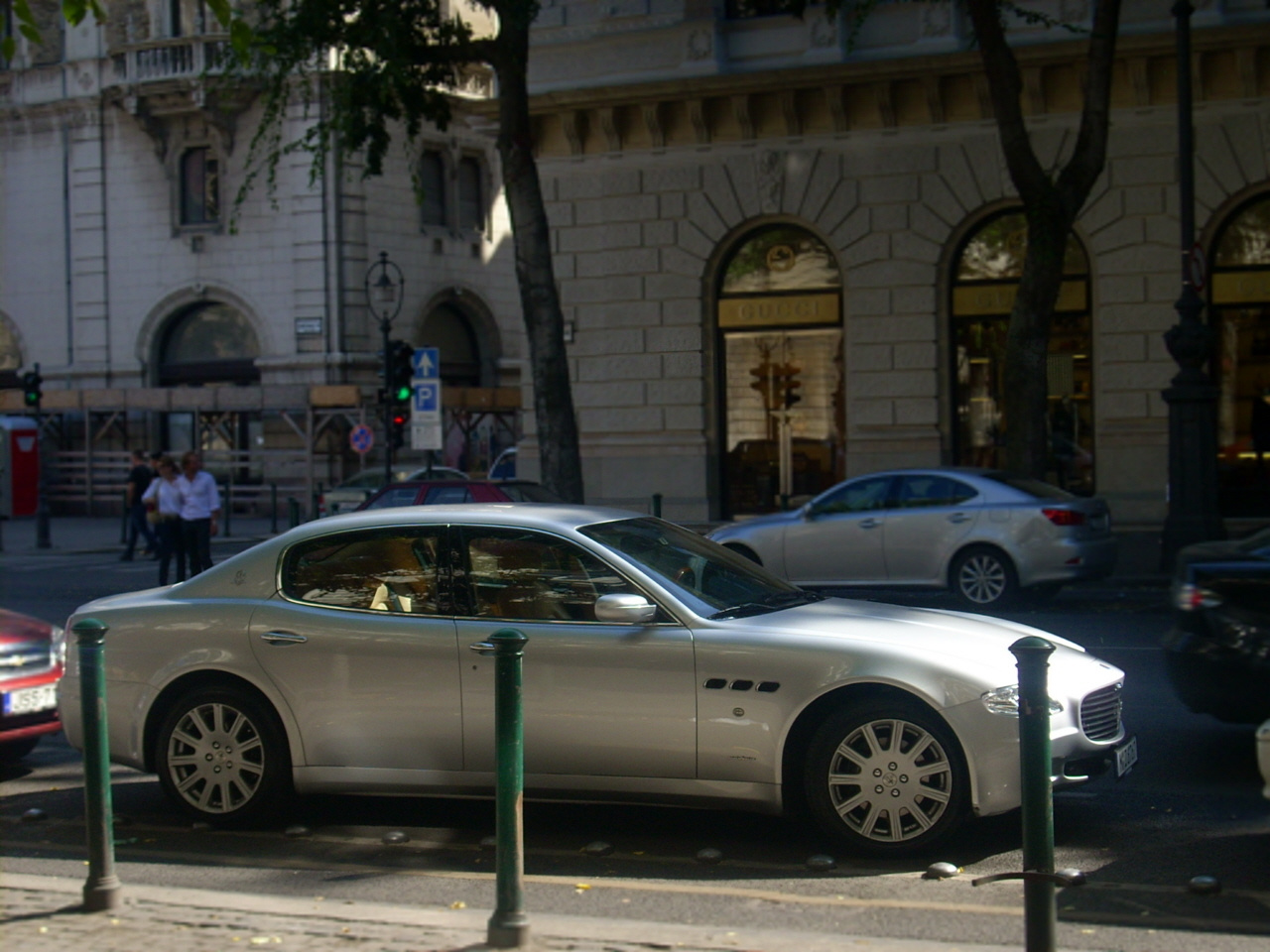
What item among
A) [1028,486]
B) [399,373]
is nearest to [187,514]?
[399,373]

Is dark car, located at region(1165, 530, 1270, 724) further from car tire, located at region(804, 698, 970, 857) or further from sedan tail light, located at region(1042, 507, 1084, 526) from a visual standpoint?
sedan tail light, located at region(1042, 507, 1084, 526)

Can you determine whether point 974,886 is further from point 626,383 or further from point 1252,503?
point 626,383

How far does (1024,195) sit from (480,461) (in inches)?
944

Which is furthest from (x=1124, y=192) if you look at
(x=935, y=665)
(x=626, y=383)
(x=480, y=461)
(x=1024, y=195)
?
(x=480, y=461)

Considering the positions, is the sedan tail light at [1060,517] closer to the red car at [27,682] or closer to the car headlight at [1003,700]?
the car headlight at [1003,700]

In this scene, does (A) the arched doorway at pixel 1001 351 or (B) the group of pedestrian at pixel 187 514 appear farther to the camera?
(A) the arched doorway at pixel 1001 351

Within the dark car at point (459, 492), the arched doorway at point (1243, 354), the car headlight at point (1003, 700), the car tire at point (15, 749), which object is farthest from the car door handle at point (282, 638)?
the arched doorway at point (1243, 354)

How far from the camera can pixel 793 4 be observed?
22141mm

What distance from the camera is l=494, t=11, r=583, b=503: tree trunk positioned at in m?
20.8

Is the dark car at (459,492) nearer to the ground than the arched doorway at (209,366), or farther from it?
nearer to the ground

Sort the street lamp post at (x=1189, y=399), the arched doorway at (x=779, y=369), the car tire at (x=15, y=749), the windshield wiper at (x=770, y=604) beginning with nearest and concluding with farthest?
1. the windshield wiper at (x=770, y=604)
2. the car tire at (x=15, y=749)
3. the street lamp post at (x=1189, y=399)
4. the arched doorway at (x=779, y=369)

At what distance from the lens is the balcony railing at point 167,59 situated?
38.5 metres

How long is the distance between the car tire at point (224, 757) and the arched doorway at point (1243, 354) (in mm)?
18245

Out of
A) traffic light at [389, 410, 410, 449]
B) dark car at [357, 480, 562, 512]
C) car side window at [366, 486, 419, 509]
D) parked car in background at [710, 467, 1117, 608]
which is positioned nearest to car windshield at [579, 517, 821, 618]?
parked car in background at [710, 467, 1117, 608]
